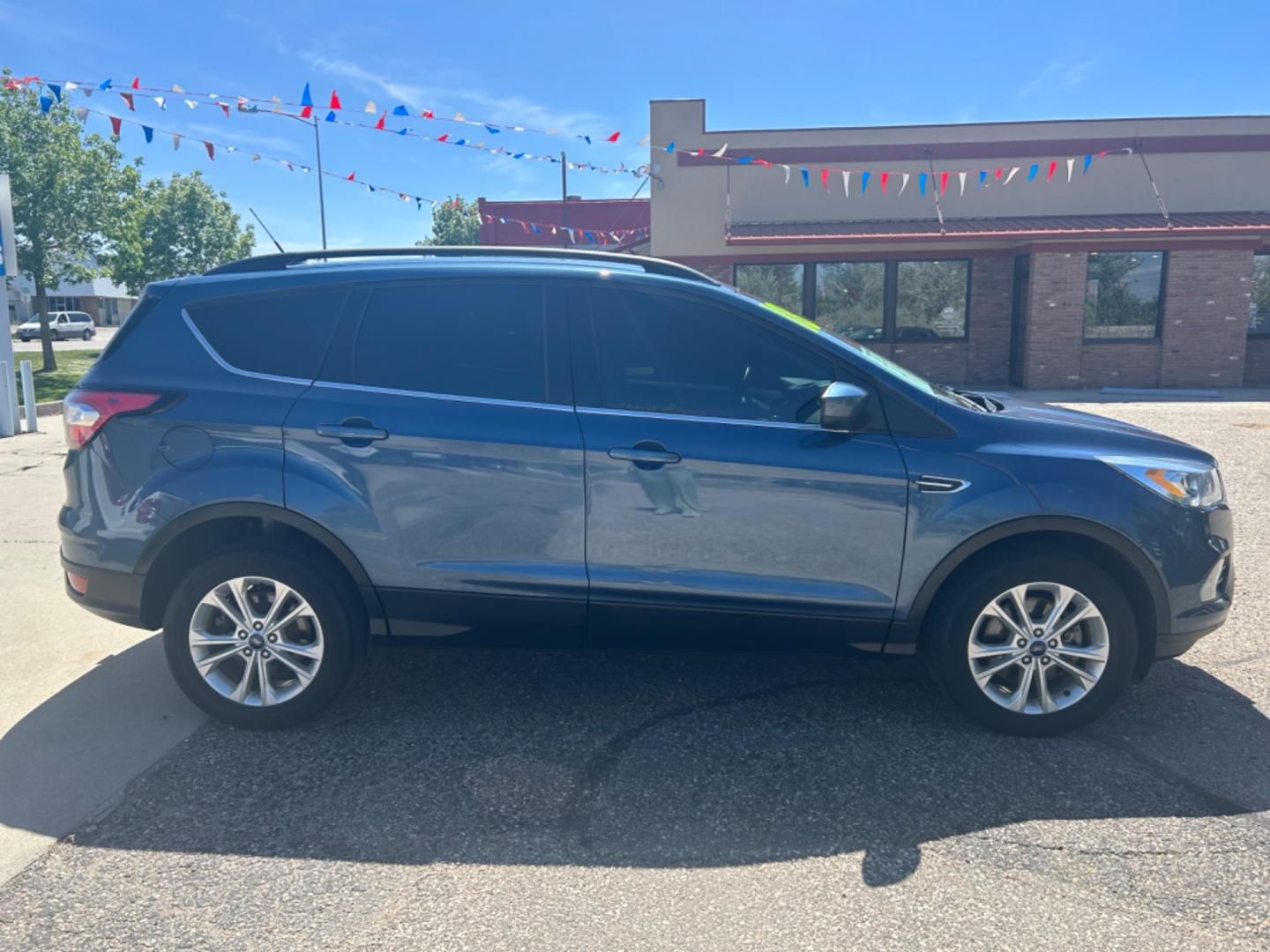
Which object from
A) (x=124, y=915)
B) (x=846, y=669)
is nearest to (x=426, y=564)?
(x=124, y=915)

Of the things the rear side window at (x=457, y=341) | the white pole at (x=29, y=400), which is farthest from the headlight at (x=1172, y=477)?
the white pole at (x=29, y=400)

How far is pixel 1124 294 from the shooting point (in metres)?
19.3

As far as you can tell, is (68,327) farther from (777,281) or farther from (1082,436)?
(1082,436)

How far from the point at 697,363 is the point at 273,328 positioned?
5.68ft

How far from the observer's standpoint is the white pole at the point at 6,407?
507 inches

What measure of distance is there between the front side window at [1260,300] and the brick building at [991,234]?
0.11 feet

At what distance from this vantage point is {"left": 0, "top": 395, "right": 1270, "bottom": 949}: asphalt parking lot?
8.82 ft

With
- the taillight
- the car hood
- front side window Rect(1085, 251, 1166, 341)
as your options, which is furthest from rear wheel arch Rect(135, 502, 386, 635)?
front side window Rect(1085, 251, 1166, 341)

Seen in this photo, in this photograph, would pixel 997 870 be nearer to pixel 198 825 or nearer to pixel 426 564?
pixel 426 564

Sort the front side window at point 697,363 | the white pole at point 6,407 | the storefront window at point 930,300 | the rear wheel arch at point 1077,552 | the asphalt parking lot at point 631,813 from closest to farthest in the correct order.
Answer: the asphalt parking lot at point 631,813
the rear wheel arch at point 1077,552
the front side window at point 697,363
the white pole at point 6,407
the storefront window at point 930,300

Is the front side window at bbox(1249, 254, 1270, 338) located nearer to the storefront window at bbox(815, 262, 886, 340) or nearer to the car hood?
the storefront window at bbox(815, 262, 886, 340)

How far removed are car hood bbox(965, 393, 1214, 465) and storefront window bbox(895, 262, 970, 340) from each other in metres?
16.9

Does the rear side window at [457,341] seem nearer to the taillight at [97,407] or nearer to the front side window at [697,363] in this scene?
the front side window at [697,363]

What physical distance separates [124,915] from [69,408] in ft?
6.78
